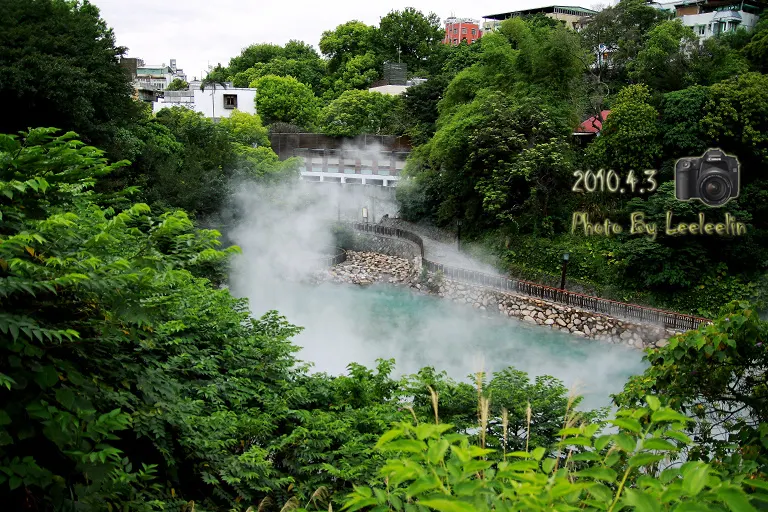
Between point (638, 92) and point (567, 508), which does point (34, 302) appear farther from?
point (638, 92)

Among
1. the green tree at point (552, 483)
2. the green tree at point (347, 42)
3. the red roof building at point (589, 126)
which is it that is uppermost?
the green tree at point (347, 42)

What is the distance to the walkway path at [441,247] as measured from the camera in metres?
19.4

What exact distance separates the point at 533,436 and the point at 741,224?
36.4 ft

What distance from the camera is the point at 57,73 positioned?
13.5 metres

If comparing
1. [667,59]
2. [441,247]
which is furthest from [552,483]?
[441,247]

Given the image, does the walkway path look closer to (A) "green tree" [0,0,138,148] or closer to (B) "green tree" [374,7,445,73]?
(A) "green tree" [0,0,138,148]

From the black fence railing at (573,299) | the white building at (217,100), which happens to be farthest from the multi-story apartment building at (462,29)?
the black fence railing at (573,299)

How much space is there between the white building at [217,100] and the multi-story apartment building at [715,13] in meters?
20.3

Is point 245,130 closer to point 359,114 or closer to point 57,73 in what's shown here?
point 359,114

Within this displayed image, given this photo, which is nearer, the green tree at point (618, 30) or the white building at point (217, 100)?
the green tree at point (618, 30)

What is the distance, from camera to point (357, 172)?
24.8 metres

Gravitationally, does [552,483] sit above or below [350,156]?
below

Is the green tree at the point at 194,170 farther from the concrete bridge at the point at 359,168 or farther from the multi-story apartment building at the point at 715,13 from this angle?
the multi-story apartment building at the point at 715,13

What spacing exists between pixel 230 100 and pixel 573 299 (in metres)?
25.2
